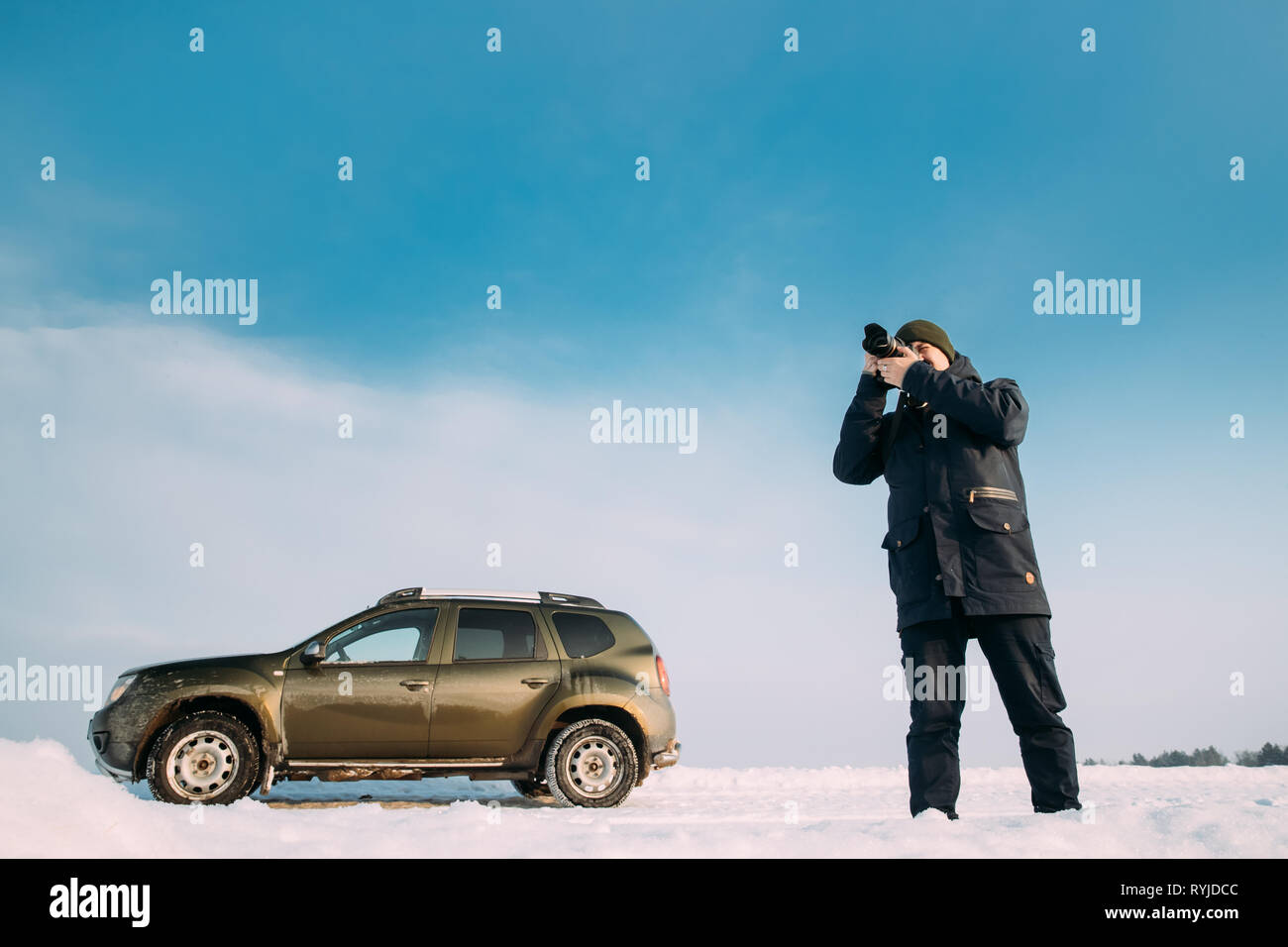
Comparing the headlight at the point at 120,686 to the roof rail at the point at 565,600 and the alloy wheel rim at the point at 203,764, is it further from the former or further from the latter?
the roof rail at the point at 565,600

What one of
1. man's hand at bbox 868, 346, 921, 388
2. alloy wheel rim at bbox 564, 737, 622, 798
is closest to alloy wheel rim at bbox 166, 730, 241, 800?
alloy wheel rim at bbox 564, 737, 622, 798

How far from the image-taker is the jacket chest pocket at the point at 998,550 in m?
3.92

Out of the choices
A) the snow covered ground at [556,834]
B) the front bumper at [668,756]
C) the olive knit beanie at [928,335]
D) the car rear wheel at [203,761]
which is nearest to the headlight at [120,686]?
the car rear wheel at [203,761]

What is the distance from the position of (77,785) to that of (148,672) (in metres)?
3.92

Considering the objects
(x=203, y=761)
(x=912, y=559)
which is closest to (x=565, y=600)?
(x=203, y=761)

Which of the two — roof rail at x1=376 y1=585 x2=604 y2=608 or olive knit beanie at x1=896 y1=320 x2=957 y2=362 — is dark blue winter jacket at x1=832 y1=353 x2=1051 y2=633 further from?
roof rail at x1=376 y1=585 x2=604 y2=608

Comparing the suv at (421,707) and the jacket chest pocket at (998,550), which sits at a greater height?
the jacket chest pocket at (998,550)

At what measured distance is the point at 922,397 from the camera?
4.11 m

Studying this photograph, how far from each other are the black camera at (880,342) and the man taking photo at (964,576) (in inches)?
0.7

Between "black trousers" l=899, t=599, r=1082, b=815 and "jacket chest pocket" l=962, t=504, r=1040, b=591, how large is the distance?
152 millimetres
